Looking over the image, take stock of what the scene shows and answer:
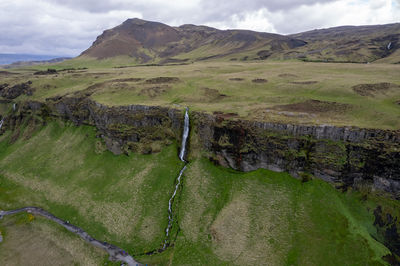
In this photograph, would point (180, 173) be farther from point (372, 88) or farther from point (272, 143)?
point (372, 88)

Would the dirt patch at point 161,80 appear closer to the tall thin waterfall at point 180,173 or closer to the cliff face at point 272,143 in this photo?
the cliff face at point 272,143

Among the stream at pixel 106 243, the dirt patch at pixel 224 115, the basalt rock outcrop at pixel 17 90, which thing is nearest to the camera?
the stream at pixel 106 243

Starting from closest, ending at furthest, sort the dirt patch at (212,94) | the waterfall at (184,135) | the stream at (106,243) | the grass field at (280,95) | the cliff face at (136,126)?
the stream at (106,243)
the grass field at (280,95)
the waterfall at (184,135)
the cliff face at (136,126)
the dirt patch at (212,94)

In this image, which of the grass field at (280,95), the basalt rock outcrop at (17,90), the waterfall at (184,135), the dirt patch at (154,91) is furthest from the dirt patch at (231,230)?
the basalt rock outcrop at (17,90)

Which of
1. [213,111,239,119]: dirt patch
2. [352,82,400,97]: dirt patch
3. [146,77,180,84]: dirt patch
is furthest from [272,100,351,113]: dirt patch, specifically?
[146,77,180,84]: dirt patch

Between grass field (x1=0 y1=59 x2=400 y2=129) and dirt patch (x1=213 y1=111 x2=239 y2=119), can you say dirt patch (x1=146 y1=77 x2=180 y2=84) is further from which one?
dirt patch (x1=213 y1=111 x2=239 y2=119)

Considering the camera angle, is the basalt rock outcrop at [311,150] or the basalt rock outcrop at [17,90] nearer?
the basalt rock outcrop at [311,150]
